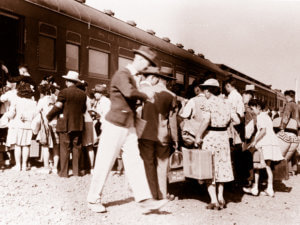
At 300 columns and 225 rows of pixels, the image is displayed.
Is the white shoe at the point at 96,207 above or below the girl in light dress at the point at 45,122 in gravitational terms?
below

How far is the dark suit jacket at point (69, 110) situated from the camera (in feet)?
20.9

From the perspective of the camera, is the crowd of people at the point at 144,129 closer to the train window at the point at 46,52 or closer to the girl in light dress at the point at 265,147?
the girl in light dress at the point at 265,147

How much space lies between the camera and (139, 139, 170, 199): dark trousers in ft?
16.4

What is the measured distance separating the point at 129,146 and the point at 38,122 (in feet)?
9.73

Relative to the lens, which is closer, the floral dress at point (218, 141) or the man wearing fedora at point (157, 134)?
the man wearing fedora at point (157, 134)

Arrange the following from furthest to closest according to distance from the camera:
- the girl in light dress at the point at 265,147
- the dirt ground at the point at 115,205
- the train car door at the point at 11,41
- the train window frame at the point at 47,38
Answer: the train window frame at the point at 47,38 < the train car door at the point at 11,41 < the girl in light dress at the point at 265,147 < the dirt ground at the point at 115,205

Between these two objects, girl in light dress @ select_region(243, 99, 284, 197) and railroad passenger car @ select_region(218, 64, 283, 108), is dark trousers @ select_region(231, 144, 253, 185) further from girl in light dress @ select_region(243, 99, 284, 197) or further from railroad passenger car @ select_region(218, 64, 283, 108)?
railroad passenger car @ select_region(218, 64, 283, 108)

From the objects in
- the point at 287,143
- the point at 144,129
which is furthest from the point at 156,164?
the point at 287,143

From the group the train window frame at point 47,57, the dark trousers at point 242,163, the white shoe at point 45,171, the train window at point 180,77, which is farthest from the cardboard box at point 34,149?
the train window at point 180,77

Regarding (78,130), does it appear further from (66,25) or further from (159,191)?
(66,25)

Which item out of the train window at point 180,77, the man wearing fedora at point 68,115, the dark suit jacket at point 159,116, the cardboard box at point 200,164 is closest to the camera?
the dark suit jacket at point 159,116

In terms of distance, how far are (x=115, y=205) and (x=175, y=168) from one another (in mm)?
1080

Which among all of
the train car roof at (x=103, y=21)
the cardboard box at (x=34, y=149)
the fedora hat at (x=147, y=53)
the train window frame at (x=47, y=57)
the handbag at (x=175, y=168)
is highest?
the train car roof at (x=103, y=21)

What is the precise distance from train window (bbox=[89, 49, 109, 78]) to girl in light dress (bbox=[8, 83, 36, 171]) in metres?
2.31
